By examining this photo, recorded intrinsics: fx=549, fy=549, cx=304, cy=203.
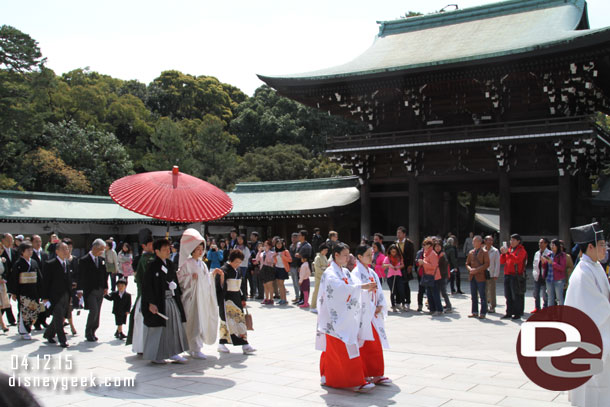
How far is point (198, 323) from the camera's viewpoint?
24.7 ft

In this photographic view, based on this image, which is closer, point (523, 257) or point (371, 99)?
point (523, 257)

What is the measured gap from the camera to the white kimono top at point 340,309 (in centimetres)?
590

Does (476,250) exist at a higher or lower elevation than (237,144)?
lower

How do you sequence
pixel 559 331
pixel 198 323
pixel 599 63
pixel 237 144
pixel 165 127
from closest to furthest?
pixel 559 331
pixel 198 323
pixel 599 63
pixel 165 127
pixel 237 144

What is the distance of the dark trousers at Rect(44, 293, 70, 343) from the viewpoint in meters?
8.12

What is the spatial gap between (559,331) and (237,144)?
4617 centimetres

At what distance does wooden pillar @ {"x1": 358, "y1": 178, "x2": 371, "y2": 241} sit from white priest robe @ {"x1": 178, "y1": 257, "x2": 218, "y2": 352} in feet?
45.9

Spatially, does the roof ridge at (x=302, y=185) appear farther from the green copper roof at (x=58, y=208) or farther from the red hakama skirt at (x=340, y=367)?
the red hakama skirt at (x=340, y=367)

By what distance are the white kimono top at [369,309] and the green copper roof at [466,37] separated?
Result: 13.0 m

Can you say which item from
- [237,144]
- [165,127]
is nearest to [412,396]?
[165,127]

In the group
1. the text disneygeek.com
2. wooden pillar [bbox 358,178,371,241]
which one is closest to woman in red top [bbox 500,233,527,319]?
the text disneygeek.com

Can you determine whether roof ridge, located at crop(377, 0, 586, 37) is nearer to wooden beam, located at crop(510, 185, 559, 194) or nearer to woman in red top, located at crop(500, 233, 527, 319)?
wooden beam, located at crop(510, 185, 559, 194)

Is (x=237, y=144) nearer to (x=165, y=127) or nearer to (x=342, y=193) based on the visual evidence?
(x=165, y=127)

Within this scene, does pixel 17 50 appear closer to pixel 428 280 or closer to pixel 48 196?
pixel 48 196
